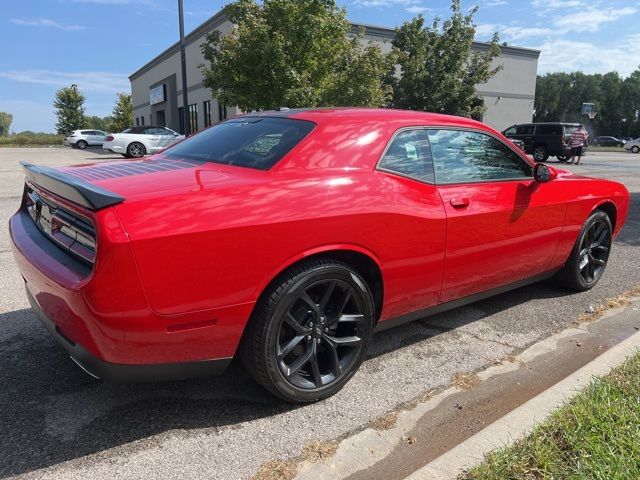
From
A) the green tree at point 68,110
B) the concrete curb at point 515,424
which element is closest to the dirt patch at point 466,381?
the concrete curb at point 515,424

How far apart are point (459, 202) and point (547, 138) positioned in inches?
897

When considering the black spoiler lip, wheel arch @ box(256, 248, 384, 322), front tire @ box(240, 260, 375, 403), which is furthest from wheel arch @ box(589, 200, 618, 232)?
the black spoiler lip

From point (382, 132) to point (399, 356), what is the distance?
1.47 m

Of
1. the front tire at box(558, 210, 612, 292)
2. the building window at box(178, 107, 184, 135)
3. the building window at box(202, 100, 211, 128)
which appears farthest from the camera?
the building window at box(178, 107, 184, 135)

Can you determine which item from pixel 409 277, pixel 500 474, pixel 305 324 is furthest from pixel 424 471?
pixel 409 277

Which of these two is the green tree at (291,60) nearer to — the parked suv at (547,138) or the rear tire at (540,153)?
the parked suv at (547,138)

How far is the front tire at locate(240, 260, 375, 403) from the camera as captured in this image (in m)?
2.44

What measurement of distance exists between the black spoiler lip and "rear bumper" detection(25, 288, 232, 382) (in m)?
0.63

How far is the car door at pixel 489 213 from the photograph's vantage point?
10.6ft

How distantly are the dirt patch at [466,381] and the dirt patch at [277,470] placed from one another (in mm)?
1215

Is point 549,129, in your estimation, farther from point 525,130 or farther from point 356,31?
point 356,31

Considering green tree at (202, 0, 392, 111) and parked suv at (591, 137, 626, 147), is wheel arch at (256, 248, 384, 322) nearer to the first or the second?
green tree at (202, 0, 392, 111)

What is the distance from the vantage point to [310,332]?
8.64 feet

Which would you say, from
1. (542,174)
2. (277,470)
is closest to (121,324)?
(277,470)
